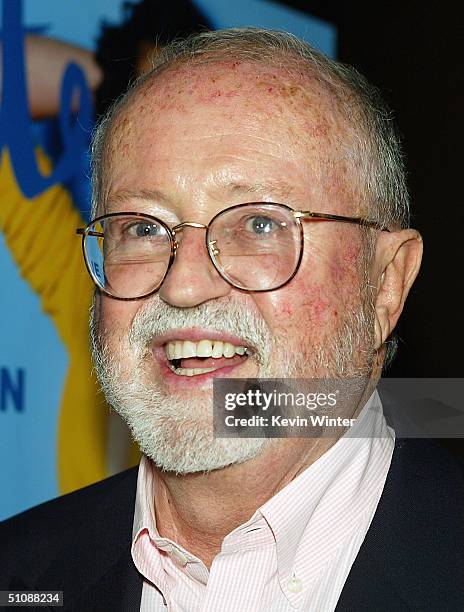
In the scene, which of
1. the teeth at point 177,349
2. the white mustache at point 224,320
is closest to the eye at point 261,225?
the white mustache at point 224,320

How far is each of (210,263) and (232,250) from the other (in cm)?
5

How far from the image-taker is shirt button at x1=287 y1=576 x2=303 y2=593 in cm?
158

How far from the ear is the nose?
0.38 metres

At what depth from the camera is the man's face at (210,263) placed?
5.33 ft

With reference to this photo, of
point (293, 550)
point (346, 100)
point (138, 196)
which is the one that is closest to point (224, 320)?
point (138, 196)

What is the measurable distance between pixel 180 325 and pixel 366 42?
2.24 metres

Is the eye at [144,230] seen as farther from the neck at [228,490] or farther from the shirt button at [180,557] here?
the shirt button at [180,557]

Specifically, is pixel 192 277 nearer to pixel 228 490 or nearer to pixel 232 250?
pixel 232 250

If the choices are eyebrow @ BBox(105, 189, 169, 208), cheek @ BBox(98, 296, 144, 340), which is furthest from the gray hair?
cheek @ BBox(98, 296, 144, 340)

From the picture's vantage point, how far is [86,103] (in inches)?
110

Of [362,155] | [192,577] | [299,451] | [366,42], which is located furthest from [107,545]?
[366,42]

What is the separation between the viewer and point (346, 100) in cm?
182

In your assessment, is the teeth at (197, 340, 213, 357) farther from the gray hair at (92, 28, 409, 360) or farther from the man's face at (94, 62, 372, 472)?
the gray hair at (92, 28, 409, 360)

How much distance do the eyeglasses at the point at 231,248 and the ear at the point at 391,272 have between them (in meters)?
0.10
